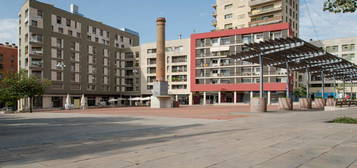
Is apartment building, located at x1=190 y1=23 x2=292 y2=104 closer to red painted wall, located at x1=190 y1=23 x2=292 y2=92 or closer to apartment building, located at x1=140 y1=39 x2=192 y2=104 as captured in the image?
red painted wall, located at x1=190 y1=23 x2=292 y2=92

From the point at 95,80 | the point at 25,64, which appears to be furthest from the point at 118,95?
the point at 25,64

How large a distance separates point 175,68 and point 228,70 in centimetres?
1521

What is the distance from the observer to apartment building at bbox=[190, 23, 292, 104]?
61.9m

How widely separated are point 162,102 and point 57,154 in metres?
39.6

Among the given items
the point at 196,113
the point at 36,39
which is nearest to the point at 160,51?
the point at 196,113

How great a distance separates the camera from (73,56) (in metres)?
66.7

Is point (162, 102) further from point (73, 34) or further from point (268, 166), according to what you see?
point (268, 166)

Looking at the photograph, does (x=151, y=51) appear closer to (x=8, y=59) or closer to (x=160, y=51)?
(x=160, y=51)

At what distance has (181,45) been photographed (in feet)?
248

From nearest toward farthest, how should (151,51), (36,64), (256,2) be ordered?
(36,64)
(256,2)
(151,51)

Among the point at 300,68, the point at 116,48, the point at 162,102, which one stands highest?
the point at 116,48

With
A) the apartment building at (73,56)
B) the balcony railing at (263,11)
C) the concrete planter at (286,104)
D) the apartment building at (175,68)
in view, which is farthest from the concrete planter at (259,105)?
the balcony railing at (263,11)

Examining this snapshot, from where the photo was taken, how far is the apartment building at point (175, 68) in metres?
74.8

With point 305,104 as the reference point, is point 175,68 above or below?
above
